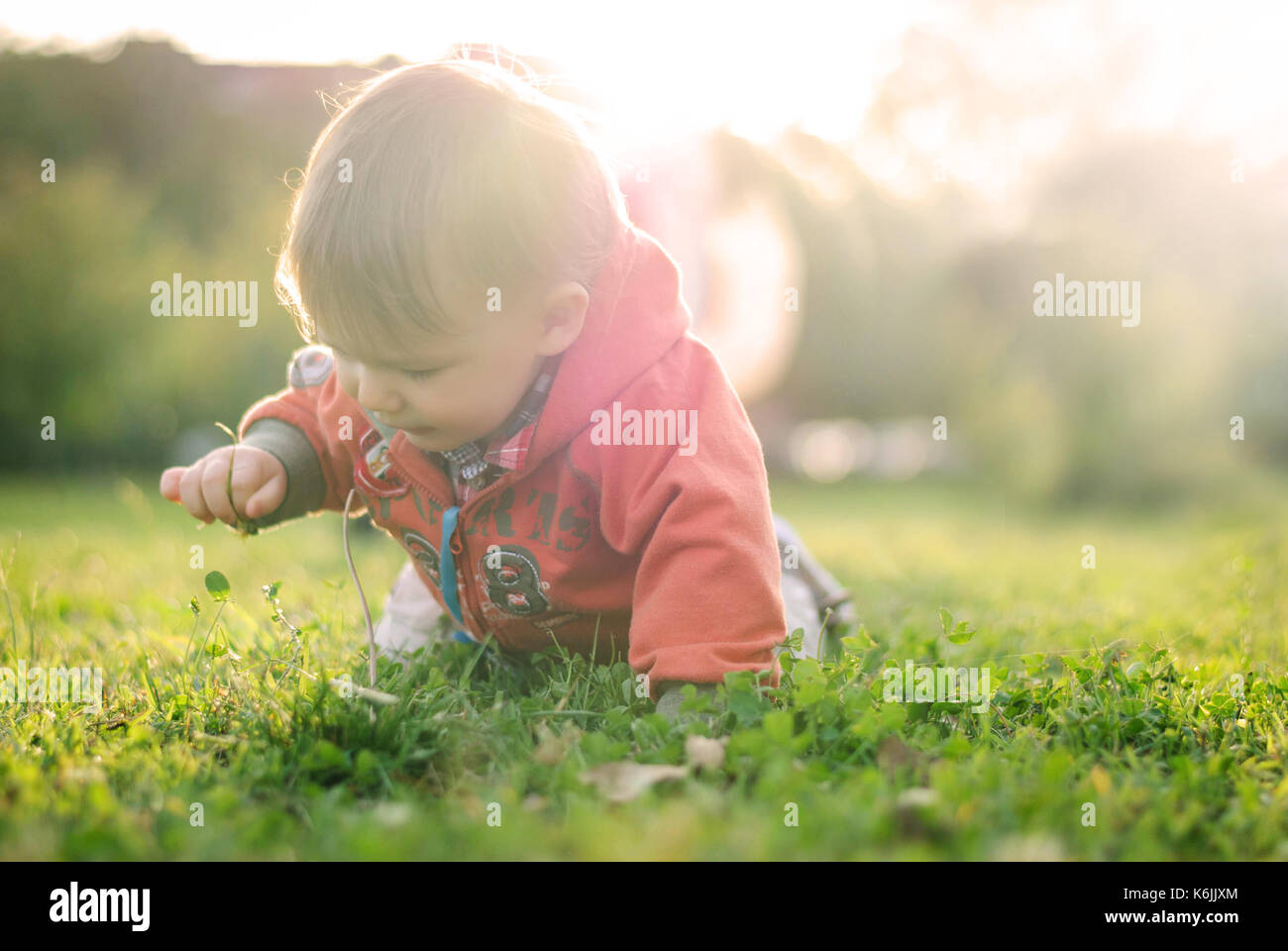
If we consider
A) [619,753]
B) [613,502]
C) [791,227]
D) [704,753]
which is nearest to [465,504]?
[613,502]

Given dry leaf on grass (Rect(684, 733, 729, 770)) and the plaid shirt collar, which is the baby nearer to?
the plaid shirt collar

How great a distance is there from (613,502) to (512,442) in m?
0.22

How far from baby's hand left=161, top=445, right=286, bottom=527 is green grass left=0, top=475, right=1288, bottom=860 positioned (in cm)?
28

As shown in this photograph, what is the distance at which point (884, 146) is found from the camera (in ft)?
42.1

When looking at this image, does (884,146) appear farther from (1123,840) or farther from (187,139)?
(1123,840)

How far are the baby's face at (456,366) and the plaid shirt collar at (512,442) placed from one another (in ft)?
0.10

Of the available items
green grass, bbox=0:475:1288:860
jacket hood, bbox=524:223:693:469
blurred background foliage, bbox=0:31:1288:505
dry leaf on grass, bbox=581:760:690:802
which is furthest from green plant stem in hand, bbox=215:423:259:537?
blurred background foliage, bbox=0:31:1288:505

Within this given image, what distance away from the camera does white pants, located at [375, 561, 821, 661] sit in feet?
7.93

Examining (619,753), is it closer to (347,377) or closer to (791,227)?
(347,377)

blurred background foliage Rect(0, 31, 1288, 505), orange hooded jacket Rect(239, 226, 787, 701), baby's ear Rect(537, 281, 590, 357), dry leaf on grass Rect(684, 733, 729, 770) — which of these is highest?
blurred background foliage Rect(0, 31, 1288, 505)

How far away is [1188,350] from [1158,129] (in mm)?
4090

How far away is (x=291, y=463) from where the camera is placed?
2.13 m
